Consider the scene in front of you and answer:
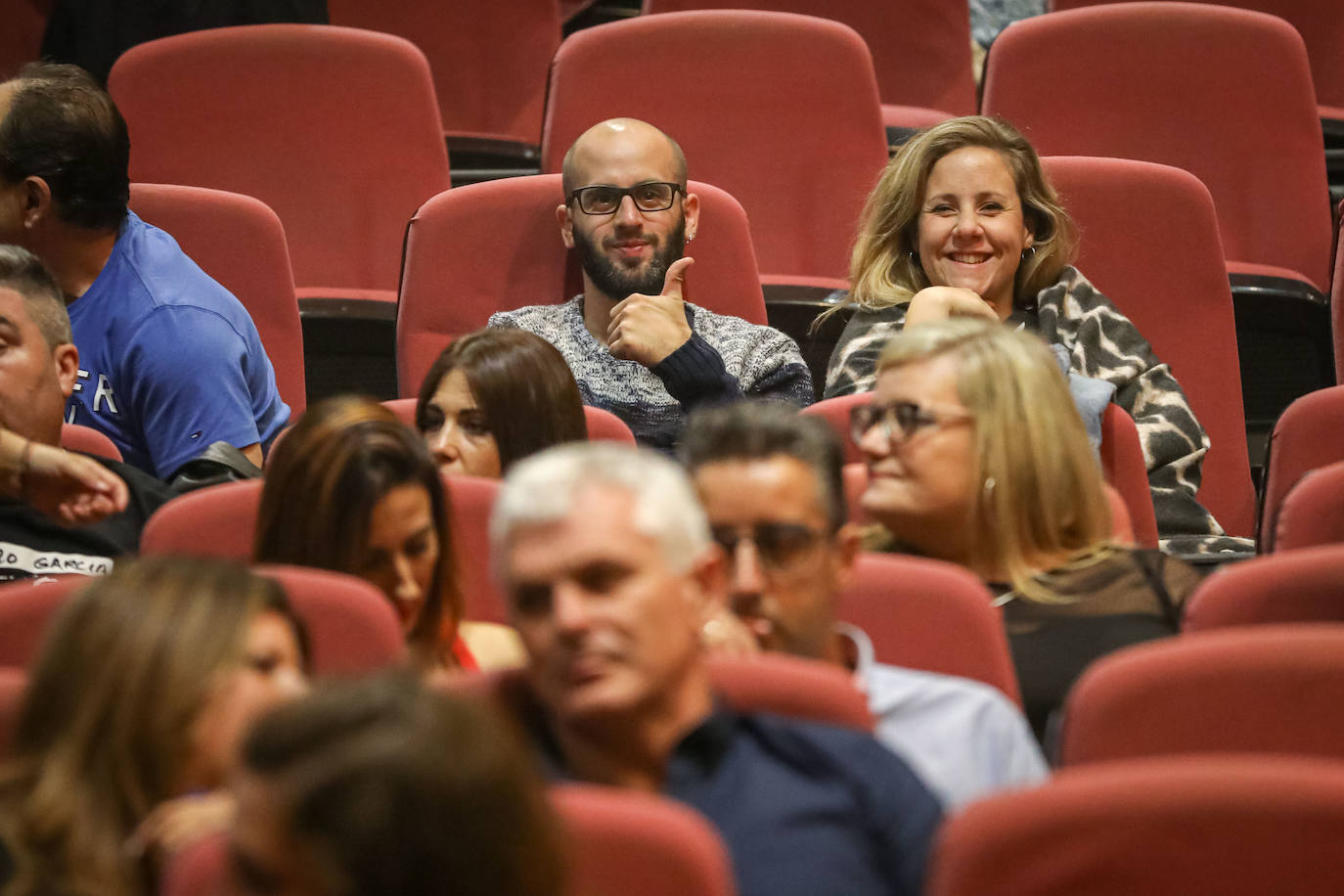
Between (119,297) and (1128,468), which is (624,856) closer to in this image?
(1128,468)

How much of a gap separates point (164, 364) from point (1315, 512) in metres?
1.04

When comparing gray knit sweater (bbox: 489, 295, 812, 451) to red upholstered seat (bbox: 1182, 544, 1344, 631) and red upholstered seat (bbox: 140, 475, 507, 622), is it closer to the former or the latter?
red upholstered seat (bbox: 140, 475, 507, 622)

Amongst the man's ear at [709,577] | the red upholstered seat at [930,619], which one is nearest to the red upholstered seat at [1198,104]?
the red upholstered seat at [930,619]

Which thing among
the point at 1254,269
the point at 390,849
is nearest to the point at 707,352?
the point at 1254,269

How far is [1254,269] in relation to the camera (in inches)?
82.4

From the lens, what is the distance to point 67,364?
149 cm

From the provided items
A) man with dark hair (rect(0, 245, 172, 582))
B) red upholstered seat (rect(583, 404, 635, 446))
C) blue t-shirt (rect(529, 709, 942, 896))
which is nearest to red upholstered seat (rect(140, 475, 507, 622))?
man with dark hair (rect(0, 245, 172, 582))

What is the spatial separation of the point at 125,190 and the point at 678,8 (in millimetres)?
938

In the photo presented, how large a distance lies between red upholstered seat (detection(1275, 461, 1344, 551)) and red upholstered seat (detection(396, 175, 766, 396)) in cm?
75

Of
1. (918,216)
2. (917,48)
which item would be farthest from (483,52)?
(918,216)

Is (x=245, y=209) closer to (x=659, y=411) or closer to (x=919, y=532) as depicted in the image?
(x=659, y=411)

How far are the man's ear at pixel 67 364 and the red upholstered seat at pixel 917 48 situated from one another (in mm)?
1267

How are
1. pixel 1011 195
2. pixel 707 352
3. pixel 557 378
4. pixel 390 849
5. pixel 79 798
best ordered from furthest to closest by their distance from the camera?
pixel 1011 195
pixel 707 352
pixel 557 378
pixel 79 798
pixel 390 849

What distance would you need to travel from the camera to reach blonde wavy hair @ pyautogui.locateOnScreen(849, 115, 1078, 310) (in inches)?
74.2
